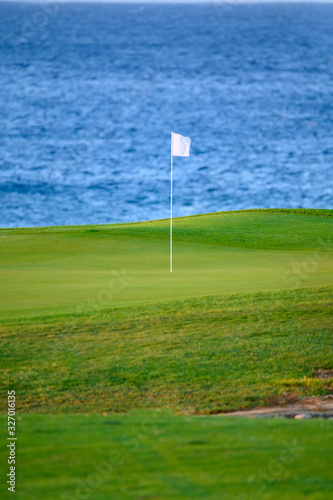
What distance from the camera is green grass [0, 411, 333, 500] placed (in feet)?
9.84

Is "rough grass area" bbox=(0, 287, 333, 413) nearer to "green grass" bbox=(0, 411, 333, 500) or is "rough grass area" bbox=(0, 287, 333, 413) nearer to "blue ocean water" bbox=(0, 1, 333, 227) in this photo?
"green grass" bbox=(0, 411, 333, 500)

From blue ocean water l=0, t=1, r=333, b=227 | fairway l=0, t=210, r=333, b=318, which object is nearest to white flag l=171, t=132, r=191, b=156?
fairway l=0, t=210, r=333, b=318

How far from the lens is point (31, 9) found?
204ft

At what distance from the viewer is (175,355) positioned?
23.5 feet

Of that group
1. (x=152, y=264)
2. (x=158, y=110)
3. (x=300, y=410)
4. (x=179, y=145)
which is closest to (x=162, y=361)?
(x=300, y=410)

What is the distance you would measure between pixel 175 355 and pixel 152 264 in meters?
4.92

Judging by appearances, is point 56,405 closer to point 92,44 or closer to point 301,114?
point 301,114

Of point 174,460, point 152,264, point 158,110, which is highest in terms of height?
point 158,110

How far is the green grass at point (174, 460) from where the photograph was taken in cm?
300

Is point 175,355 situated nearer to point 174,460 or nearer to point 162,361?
point 162,361

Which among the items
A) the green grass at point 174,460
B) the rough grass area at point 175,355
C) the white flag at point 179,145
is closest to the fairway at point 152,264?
the rough grass area at point 175,355

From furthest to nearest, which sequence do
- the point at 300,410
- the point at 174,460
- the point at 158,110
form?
the point at 158,110, the point at 300,410, the point at 174,460

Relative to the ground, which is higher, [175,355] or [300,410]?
[175,355]

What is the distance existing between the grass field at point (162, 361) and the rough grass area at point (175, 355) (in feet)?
0.08
